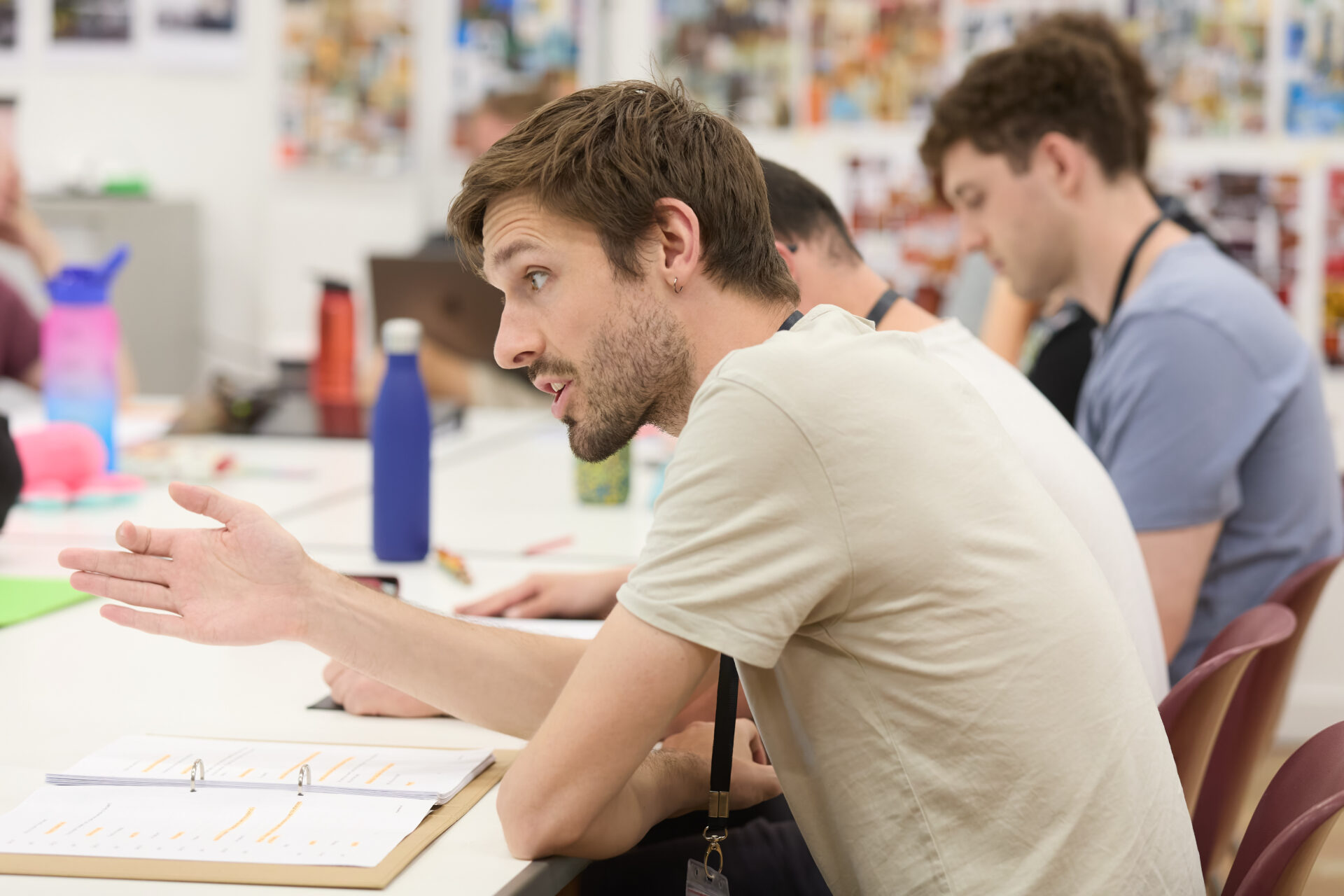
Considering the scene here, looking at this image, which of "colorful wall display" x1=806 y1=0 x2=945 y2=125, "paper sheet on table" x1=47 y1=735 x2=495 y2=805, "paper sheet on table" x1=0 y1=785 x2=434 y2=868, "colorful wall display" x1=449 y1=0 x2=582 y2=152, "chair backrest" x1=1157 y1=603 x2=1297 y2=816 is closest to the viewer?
"paper sheet on table" x1=0 y1=785 x2=434 y2=868

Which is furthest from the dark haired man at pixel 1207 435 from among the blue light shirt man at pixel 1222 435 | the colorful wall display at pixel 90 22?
the colorful wall display at pixel 90 22

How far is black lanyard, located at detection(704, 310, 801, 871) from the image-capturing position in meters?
0.99

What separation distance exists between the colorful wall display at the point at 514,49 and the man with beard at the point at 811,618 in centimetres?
308

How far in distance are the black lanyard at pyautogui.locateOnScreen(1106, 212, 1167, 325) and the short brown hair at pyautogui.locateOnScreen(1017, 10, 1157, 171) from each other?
15cm

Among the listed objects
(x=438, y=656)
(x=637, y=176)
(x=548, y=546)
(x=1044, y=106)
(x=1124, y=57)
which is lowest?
(x=548, y=546)

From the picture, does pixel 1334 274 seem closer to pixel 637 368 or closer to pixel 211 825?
pixel 637 368

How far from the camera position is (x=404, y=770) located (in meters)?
1.00

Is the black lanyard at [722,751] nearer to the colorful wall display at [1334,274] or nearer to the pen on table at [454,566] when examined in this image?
the pen on table at [454,566]

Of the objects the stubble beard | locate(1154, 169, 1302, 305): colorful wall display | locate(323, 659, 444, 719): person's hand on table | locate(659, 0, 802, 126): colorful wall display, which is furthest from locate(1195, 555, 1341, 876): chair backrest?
locate(659, 0, 802, 126): colorful wall display

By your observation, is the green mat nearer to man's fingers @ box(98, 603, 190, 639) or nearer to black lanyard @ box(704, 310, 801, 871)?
man's fingers @ box(98, 603, 190, 639)

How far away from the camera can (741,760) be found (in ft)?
3.82

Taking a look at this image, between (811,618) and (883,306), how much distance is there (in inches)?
31.6

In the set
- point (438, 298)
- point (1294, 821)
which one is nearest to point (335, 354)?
point (438, 298)

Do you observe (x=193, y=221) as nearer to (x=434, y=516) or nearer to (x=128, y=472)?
(x=128, y=472)
